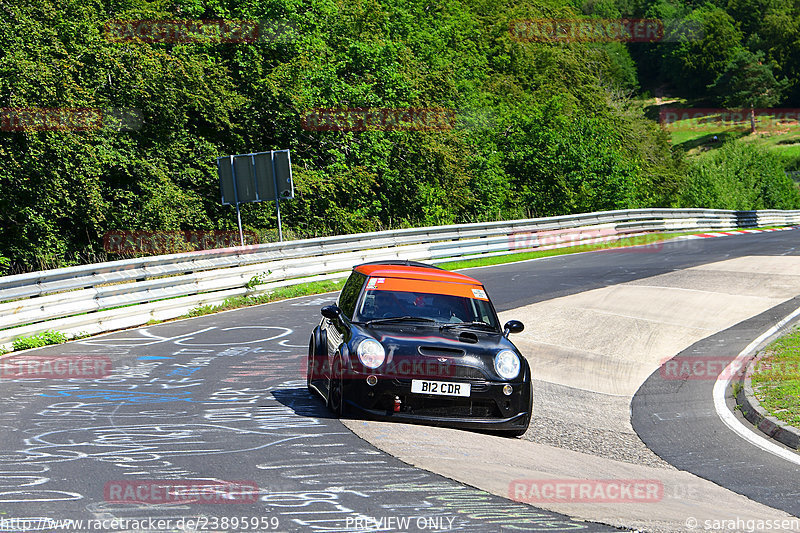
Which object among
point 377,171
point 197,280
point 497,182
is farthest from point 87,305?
point 497,182

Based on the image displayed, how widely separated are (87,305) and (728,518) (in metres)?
11.6

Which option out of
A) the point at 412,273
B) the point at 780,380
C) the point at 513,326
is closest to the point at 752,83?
the point at 780,380

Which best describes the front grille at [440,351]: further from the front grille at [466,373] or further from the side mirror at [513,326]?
the side mirror at [513,326]

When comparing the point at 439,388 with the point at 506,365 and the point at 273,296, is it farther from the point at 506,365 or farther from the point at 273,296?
the point at 273,296

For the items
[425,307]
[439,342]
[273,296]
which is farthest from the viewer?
[273,296]

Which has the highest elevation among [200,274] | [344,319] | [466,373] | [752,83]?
[752,83]

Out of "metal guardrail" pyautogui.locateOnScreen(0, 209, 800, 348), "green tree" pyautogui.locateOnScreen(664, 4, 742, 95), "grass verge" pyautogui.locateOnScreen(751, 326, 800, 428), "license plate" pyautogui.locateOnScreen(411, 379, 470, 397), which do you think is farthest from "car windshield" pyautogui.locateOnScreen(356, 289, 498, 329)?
"green tree" pyautogui.locateOnScreen(664, 4, 742, 95)

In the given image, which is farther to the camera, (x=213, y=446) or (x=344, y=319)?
(x=344, y=319)

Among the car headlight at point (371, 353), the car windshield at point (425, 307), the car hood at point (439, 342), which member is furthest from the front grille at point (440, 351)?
the car windshield at point (425, 307)

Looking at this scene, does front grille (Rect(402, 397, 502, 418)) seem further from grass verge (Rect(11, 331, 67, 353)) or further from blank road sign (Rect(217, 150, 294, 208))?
blank road sign (Rect(217, 150, 294, 208))

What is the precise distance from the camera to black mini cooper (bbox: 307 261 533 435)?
25.8 ft

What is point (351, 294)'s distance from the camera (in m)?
9.41

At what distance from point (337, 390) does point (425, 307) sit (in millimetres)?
1375

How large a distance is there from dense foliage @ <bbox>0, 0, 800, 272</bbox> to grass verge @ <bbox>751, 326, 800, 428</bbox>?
1738cm
